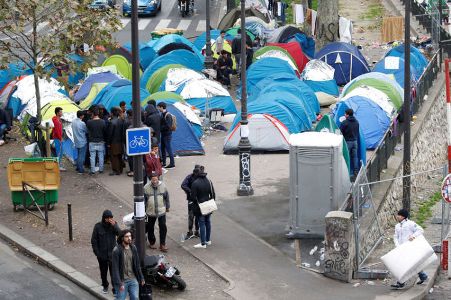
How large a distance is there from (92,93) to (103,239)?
46.7 feet

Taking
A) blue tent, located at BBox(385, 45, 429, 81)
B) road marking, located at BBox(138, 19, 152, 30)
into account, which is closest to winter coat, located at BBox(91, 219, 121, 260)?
blue tent, located at BBox(385, 45, 429, 81)

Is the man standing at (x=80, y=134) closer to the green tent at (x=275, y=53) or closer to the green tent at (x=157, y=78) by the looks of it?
the green tent at (x=157, y=78)

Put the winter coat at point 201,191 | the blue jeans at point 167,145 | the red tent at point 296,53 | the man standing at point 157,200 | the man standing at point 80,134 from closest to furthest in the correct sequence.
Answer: the man standing at point 157,200, the winter coat at point 201,191, the man standing at point 80,134, the blue jeans at point 167,145, the red tent at point 296,53

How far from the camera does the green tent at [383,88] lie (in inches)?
1242

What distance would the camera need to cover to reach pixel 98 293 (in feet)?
61.4

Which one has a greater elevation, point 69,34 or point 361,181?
point 69,34

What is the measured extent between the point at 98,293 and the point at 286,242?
14.4 feet

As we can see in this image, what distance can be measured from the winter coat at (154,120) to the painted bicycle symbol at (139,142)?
7293 mm

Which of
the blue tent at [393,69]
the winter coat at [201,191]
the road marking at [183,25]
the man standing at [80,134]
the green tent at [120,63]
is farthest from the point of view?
the road marking at [183,25]

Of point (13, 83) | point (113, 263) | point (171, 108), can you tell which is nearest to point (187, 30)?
point (13, 83)

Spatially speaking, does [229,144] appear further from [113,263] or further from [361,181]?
[113,263]

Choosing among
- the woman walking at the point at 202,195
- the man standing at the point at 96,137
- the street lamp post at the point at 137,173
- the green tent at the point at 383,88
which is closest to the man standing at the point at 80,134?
the man standing at the point at 96,137

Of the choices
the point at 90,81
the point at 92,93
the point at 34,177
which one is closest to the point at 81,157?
the point at 34,177

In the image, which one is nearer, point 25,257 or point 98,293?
point 98,293
